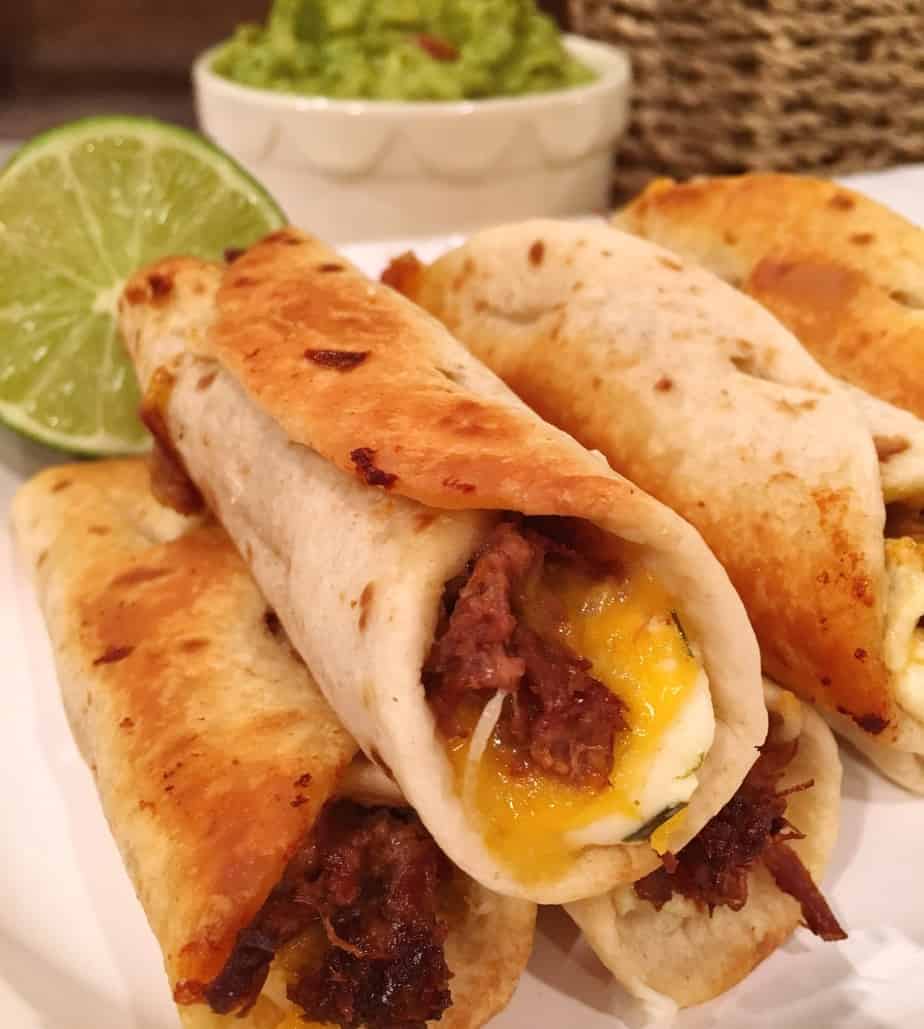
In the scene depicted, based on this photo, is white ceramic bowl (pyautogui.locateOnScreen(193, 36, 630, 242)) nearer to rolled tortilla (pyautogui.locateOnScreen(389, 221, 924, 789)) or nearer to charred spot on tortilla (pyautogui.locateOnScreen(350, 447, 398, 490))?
rolled tortilla (pyautogui.locateOnScreen(389, 221, 924, 789))

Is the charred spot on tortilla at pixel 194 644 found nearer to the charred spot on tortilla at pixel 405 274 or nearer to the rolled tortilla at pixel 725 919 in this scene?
the rolled tortilla at pixel 725 919

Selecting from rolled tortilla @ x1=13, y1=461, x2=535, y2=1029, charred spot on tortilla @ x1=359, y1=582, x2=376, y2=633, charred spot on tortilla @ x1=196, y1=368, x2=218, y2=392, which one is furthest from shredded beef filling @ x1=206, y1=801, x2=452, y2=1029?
charred spot on tortilla @ x1=196, y1=368, x2=218, y2=392

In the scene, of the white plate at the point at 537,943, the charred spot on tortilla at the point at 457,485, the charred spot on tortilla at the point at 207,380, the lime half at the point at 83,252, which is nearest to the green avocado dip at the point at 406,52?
the lime half at the point at 83,252

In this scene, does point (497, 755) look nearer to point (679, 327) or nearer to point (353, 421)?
point (353, 421)

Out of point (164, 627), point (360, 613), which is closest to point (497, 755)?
point (360, 613)

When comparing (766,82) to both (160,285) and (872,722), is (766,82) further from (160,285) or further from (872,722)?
(872,722)

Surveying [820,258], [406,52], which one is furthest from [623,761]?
[406,52]
